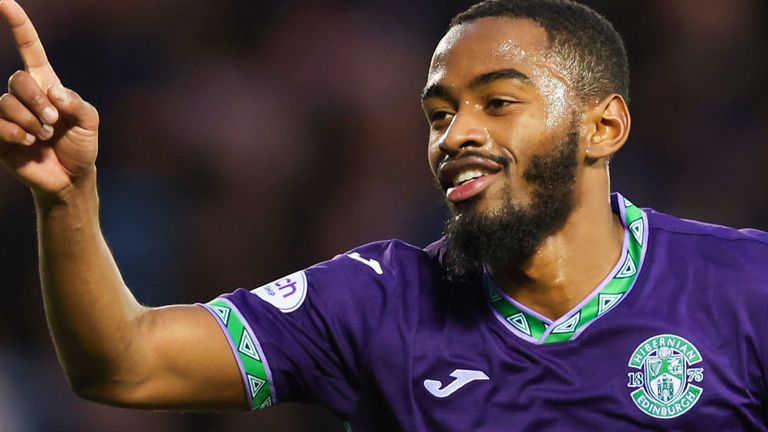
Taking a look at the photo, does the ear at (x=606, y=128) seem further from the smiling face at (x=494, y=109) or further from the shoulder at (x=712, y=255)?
the shoulder at (x=712, y=255)

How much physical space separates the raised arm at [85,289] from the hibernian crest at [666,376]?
986 millimetres

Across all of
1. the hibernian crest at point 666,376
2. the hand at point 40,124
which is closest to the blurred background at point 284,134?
the hibernian crest at point 666,376

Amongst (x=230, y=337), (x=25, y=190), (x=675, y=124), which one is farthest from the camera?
(x=675, y=124)

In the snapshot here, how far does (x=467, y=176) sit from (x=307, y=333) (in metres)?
0.57

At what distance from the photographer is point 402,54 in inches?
251

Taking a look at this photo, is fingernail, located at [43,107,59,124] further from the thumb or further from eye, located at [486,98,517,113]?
eye, located at [486,98,517,113]

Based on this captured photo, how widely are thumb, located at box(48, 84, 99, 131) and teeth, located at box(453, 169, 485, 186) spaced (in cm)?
102

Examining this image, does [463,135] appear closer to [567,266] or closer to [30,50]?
[567,266]

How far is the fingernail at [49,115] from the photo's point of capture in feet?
7.82

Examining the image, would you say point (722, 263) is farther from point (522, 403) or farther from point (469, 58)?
point (469, 58)

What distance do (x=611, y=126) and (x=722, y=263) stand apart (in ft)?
1.65

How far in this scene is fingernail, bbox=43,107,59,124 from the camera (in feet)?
7.82

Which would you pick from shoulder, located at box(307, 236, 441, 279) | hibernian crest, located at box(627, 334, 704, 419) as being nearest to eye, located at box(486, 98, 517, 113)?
shoulder, located at box(307, 236, 441, 279)

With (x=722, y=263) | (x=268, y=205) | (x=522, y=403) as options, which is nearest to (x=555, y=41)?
(x=722, y=263)
